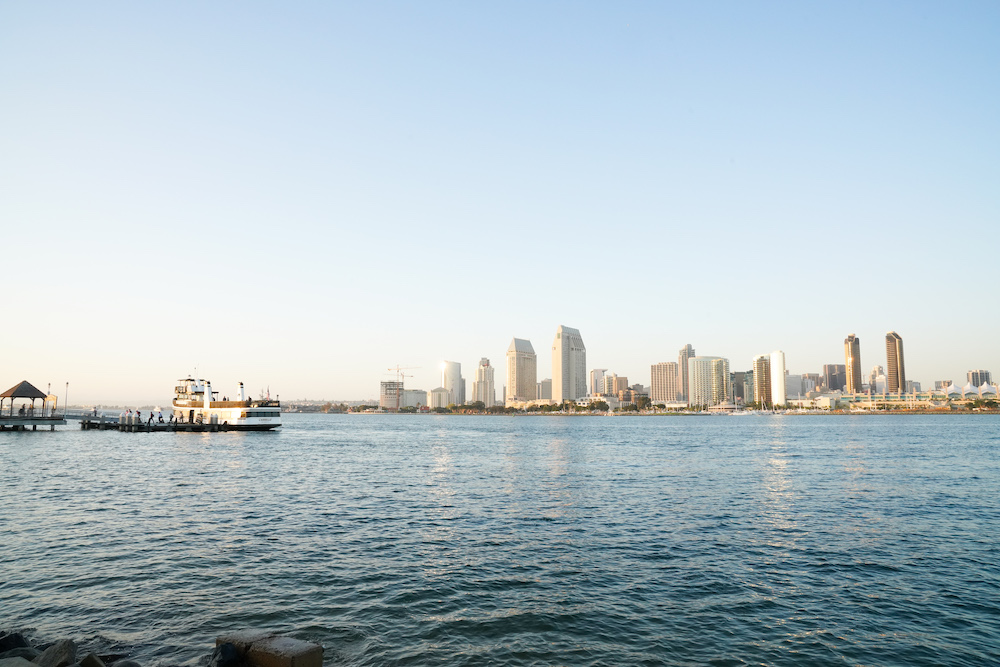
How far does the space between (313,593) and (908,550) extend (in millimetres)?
26885

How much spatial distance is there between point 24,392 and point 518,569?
128099 mm

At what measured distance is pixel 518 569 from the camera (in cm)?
2412

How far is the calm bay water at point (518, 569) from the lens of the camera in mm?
16953

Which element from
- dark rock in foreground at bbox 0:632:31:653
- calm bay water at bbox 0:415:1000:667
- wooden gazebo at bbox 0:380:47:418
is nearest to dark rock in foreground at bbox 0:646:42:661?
dark rock in foreground at bbox 0:632:31:653

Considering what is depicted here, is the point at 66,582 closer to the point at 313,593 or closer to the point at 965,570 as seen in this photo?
the point at 313,593

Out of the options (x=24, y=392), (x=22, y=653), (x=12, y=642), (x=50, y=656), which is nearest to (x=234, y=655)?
(x=50, y=656)

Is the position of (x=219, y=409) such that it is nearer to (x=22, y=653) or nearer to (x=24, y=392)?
(x=24, y=392)

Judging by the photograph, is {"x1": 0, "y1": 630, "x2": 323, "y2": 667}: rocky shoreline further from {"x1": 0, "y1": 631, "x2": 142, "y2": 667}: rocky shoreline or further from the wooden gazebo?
the wooden gazebo

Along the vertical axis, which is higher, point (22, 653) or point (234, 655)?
point (234, 655)

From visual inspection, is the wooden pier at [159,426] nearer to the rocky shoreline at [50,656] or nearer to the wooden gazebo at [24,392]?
the wooden gazebo at [24,392]

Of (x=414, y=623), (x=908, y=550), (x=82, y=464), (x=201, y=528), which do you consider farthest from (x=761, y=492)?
(x=82, y=464)

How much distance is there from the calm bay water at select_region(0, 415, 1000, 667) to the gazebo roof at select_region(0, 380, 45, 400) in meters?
76.7

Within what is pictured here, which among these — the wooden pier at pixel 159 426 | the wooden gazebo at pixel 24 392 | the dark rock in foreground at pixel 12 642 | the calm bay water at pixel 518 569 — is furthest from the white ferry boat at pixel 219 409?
the dark rock in foreground at pixel 12 642

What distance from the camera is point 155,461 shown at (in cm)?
6944
